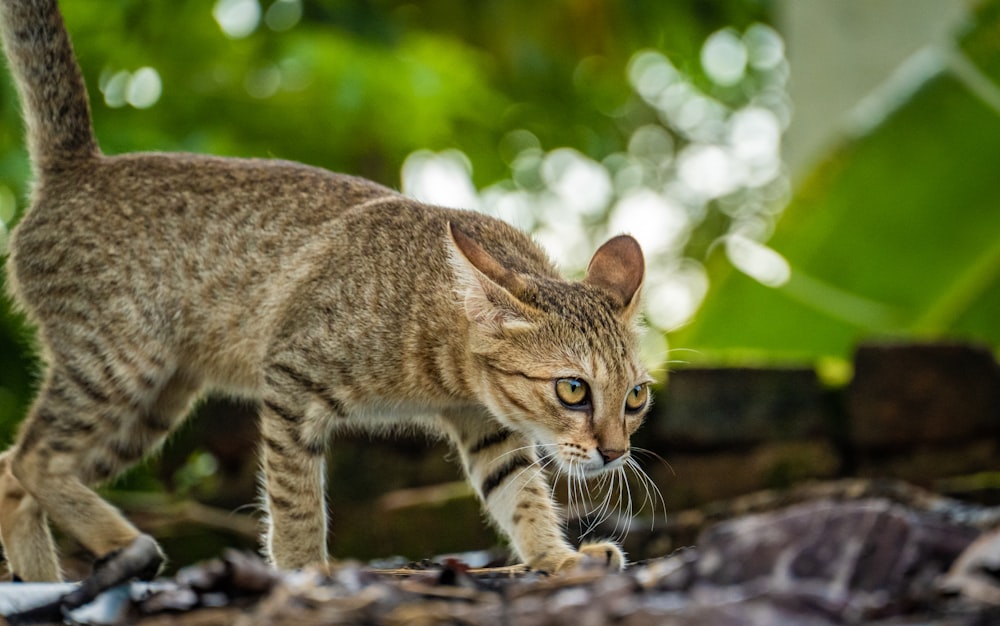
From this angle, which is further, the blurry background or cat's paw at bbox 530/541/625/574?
the blurry background

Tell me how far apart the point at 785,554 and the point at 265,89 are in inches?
273

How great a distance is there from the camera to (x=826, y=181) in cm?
758

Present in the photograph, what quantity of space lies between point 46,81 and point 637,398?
283 cm

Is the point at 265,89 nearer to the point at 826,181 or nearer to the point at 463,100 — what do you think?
the point at 463,100

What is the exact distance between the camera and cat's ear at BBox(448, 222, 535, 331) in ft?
12.5

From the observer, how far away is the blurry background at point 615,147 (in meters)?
5.93

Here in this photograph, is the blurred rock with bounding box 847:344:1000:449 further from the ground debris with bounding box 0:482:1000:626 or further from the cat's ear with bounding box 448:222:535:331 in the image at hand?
the ground debris with bounding box 0:482:1000:626

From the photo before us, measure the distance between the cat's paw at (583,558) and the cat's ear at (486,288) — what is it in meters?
0.83

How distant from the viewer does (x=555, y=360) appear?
12.5 ft

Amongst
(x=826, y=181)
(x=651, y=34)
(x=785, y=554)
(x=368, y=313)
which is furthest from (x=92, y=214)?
(x=651, y=34)

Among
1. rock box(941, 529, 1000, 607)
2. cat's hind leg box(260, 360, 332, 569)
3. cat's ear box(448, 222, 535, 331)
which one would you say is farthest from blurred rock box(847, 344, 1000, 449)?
rock box(941, 529, 1000, 607)

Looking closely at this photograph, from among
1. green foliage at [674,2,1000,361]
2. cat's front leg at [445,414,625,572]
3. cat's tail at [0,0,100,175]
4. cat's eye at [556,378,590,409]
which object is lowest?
cat's front leg at [445,414,625,572]

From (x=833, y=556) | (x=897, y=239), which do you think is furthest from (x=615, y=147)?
(x=833, y=556)

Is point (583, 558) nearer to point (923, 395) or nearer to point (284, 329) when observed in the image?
point (284, 329)
